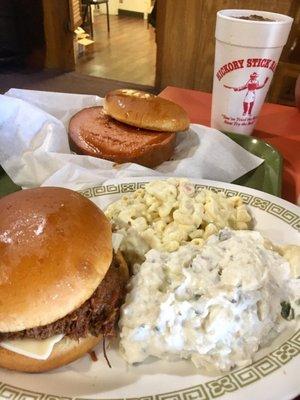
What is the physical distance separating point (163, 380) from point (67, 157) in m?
0.83

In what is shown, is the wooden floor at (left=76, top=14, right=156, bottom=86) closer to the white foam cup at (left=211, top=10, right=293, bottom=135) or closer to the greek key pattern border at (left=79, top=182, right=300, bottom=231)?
the white foam cup at (left=211, top=10, right=293, bottom=135)

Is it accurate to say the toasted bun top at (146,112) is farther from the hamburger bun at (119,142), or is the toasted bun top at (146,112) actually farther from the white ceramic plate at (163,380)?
the white ceramic plate at (163,380)

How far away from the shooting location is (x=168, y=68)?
3381 mm

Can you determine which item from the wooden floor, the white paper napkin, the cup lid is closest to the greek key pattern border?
the white paper napkin

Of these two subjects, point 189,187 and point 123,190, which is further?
point 123,190

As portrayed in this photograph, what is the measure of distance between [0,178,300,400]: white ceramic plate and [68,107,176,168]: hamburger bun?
0.70 metres

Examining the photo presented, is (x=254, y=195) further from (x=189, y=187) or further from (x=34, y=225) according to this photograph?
(x=34, y=225)

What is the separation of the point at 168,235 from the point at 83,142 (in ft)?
1.89

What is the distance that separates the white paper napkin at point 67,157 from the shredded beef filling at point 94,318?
0.50 meters

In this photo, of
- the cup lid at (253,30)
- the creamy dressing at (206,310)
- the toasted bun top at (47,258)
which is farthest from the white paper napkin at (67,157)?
the creamy dressing at (206,310)

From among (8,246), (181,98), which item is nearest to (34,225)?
(8,246)

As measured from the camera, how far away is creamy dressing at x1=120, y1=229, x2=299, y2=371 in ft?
2.60

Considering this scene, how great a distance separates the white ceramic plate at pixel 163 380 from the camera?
2.36 ft

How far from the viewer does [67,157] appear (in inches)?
54.2
